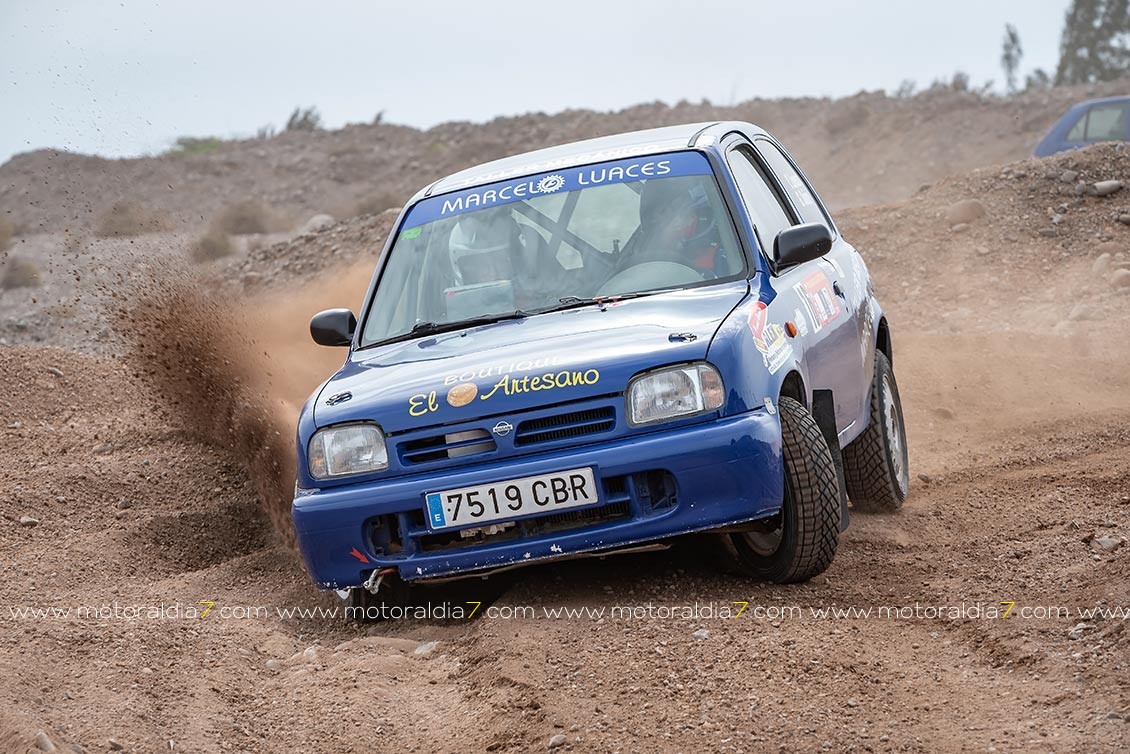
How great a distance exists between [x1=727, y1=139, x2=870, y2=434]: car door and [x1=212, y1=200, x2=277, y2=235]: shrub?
25267 millimetres

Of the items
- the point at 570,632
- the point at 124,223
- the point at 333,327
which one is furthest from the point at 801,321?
the point at 124,223

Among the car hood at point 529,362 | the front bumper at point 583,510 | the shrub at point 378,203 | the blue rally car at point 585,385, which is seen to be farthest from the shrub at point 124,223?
the front bumper at point 583,510

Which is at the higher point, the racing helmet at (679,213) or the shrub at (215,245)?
the racing helmet at (679,213)

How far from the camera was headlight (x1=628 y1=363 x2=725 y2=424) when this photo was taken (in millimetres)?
4949

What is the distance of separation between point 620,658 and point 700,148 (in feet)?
8.07

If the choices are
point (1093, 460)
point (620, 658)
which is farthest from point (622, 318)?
point (1093, 460)

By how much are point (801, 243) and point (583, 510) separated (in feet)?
4.94

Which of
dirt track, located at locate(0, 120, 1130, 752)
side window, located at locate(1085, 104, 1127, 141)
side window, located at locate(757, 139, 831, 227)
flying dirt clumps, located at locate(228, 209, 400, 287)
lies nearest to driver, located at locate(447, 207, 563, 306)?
dirt track, located at locate(0, 120, 1130, 752)

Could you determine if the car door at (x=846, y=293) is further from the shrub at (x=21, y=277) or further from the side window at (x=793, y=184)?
the shrub at (x=21, y=277)

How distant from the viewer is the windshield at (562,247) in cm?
588

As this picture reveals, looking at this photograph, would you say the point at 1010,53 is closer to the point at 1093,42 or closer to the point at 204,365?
the point at 1093,42

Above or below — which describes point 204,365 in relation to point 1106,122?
below

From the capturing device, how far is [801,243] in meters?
5.79

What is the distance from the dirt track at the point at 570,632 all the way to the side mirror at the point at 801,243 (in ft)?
3.99
